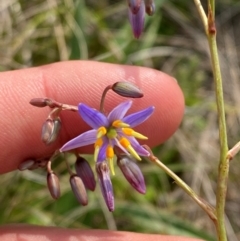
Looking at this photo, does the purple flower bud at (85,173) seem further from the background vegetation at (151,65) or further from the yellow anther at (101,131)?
the background vegetation at (151,65)

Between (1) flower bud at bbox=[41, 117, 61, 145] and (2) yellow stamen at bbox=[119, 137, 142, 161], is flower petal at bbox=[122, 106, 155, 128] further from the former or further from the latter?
(1) flower bud at bbox=[41, 117, 61, 145]

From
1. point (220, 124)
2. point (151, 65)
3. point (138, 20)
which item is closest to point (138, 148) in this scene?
point (220, 124)

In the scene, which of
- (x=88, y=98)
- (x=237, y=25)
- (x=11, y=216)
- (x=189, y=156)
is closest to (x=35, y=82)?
(x=88, y=98)

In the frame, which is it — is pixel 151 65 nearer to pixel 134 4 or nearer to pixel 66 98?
pixel 66 98

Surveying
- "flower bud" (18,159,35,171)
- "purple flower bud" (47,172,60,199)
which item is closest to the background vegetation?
"flower bud" (18,159,35,171)

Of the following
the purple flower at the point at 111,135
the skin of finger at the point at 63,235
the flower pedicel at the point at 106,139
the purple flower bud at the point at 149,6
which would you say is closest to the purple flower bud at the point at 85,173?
the flower pedicel at the point at 106,139

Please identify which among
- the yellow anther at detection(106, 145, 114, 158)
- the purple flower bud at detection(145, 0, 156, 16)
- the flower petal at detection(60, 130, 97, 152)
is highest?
the purple flower bud at detection(145, 0, 156, 16)
